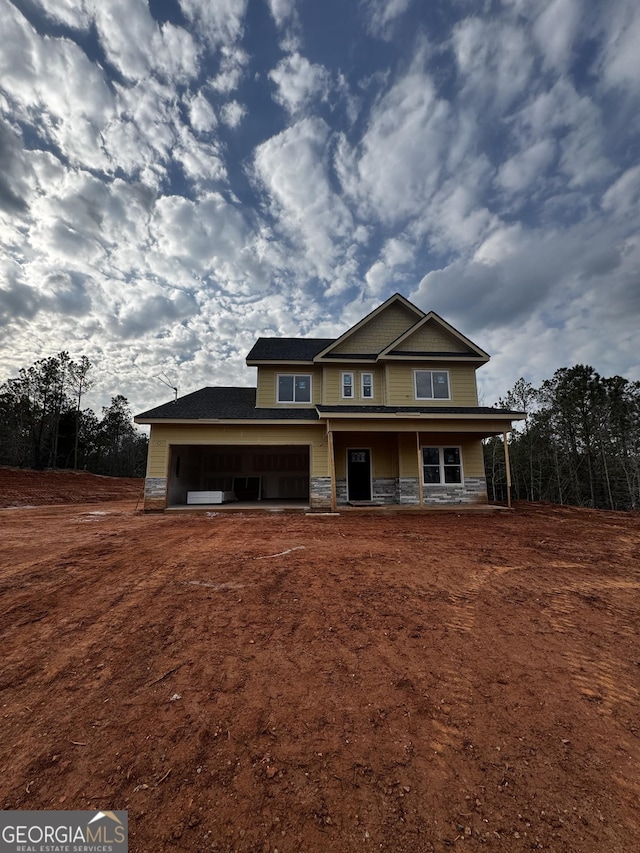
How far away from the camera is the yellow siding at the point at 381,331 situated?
52.4 ft

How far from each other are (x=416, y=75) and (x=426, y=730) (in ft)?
54.1

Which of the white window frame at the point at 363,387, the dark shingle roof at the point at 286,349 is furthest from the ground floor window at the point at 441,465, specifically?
the dark shingle roof at the point at 286,349

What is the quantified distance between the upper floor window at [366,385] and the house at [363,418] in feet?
0.15

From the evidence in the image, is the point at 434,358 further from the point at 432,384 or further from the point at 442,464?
the point at 442,464

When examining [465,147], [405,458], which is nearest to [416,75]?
[465,147]

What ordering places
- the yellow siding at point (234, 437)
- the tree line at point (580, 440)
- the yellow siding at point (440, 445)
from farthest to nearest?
the tree line at point (580, 440) → the yellow siding at point (440, 445) → the yellow siding at point (234, 437)

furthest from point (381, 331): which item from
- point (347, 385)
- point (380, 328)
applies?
point (347, 385)

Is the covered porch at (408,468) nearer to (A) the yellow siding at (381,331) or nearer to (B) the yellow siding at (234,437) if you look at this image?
(B) the yellow siding at (234,437)

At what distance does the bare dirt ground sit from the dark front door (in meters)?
8.95

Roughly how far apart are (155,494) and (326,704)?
12.0 meters

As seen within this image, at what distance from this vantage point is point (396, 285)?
59.0 ft

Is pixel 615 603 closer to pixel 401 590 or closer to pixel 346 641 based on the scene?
pixel 401 590

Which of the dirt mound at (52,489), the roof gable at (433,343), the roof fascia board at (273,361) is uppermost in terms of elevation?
the roof gable at (433,343)

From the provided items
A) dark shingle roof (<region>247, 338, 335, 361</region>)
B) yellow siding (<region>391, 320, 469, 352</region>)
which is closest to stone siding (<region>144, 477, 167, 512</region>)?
dark shingle roof (<region>247, 338, 335, 361</region>)
